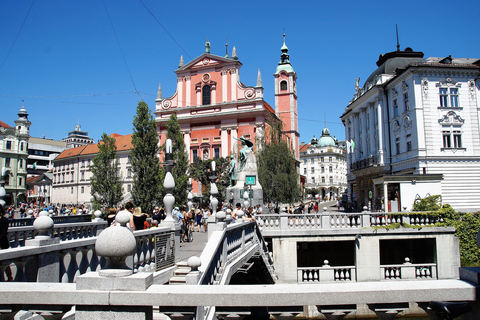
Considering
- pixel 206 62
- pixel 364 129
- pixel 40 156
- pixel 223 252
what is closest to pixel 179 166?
pixel 206 62

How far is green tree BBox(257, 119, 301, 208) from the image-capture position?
1220 inches

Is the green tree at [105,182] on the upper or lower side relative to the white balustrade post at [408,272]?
upper

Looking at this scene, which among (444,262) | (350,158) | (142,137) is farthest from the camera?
(350,158)

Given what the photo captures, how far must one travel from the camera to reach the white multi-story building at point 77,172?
7238cm

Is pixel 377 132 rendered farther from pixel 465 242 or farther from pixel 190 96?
pixel 190 96

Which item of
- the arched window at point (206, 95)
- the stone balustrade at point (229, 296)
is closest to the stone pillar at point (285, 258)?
the stone balustrade at point (229, 296)

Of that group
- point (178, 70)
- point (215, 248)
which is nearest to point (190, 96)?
point (178, 70)

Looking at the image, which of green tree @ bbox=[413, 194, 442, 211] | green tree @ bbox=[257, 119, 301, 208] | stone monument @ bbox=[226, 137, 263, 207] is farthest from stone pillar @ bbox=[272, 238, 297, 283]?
green tree @ bbox=[257, 119, 301, 208]

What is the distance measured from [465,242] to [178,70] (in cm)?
4510

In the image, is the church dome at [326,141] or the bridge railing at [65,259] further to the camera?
the church dome at [326,141]

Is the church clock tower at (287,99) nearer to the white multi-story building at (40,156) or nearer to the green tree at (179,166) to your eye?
the green tree at (179,166)

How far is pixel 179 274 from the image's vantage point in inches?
313

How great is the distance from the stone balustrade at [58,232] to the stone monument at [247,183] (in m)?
11.5

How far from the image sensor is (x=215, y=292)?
2.83m
